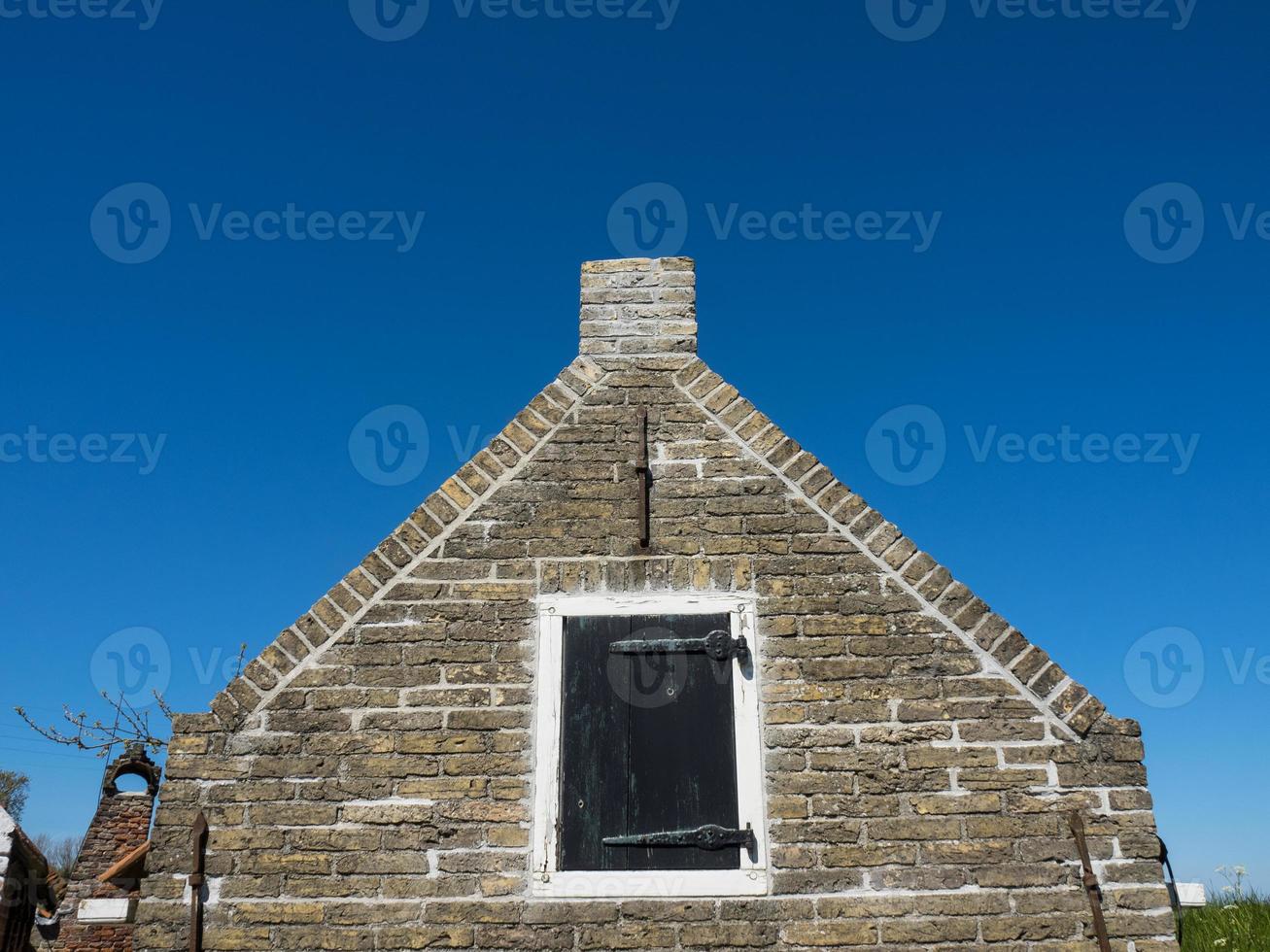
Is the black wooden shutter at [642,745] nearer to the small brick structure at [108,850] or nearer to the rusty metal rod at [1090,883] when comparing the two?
the rusty metal rod at [1090,883]

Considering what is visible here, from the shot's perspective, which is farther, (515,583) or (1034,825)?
(515,583)

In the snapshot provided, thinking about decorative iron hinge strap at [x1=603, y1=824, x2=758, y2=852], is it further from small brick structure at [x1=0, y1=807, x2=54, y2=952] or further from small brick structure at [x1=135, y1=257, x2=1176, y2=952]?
small brick structure at [x1=0, y1=807, x2=54, y2=952]

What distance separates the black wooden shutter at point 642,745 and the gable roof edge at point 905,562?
108cm

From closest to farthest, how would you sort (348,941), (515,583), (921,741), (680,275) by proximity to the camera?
(348,941) → (921,741) → (515,583) → (680,275)

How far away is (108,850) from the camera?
37.6 feet

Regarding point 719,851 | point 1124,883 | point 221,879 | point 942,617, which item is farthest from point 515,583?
point 1124,883

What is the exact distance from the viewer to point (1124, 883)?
4914 mm

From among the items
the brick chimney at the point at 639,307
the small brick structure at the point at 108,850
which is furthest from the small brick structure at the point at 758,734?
the small brick structure at the point at 108,850

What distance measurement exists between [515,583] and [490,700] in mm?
743

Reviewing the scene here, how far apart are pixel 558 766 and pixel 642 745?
1.69 ft

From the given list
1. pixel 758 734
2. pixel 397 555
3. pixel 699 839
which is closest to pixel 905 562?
pixel 758 734

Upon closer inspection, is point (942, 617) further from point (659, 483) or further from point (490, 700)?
point (490, 700)

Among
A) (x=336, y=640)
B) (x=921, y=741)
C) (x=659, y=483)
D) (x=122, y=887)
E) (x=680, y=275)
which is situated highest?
(x=680, y=275)

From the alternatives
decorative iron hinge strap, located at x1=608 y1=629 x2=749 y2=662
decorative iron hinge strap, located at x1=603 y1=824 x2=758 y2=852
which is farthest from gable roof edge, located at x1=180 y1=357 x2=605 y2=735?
decorative iron hinge strap, located at x1=603 y1=824 x2=758 y2=852
